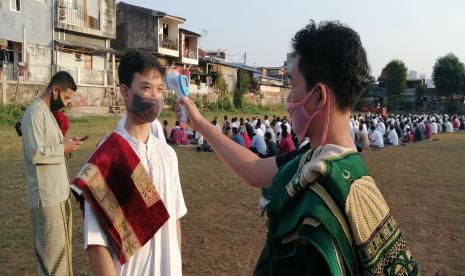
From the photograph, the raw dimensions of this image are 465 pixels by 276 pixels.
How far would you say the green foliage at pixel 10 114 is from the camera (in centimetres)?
1719

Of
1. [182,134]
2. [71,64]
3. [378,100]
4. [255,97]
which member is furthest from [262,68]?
[182,134]

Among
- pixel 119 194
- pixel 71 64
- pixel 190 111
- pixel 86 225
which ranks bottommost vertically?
pixel 86 225

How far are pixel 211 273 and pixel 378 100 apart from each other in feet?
174

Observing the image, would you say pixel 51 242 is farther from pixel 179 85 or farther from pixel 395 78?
pixel 395 78

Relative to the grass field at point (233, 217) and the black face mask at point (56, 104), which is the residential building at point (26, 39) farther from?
the black face mask at point (56, 104)

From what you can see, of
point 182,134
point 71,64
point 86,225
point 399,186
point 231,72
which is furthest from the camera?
point 231,72

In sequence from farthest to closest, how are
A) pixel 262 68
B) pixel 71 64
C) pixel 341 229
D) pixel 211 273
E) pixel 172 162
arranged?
1. pixel 262 68
2. pixel 71 64
3. pixel 211 273
4. pixel 172 162
5. pixel 341 229

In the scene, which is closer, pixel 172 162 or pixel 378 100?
pixel 172 162

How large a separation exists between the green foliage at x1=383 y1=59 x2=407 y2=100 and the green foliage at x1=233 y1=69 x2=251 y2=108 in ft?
76.4

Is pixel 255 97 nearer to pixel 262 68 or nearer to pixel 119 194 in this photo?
pixel 262 68

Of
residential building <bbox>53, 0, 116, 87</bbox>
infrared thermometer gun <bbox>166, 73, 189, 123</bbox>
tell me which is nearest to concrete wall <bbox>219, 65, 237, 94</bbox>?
residential building <bbox>53, 0, 116, 87</bbox>

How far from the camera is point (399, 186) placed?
9859 millimetres

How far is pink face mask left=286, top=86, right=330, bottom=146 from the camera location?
58.1 inches

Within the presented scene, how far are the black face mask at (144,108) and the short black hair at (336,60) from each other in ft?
3.84
